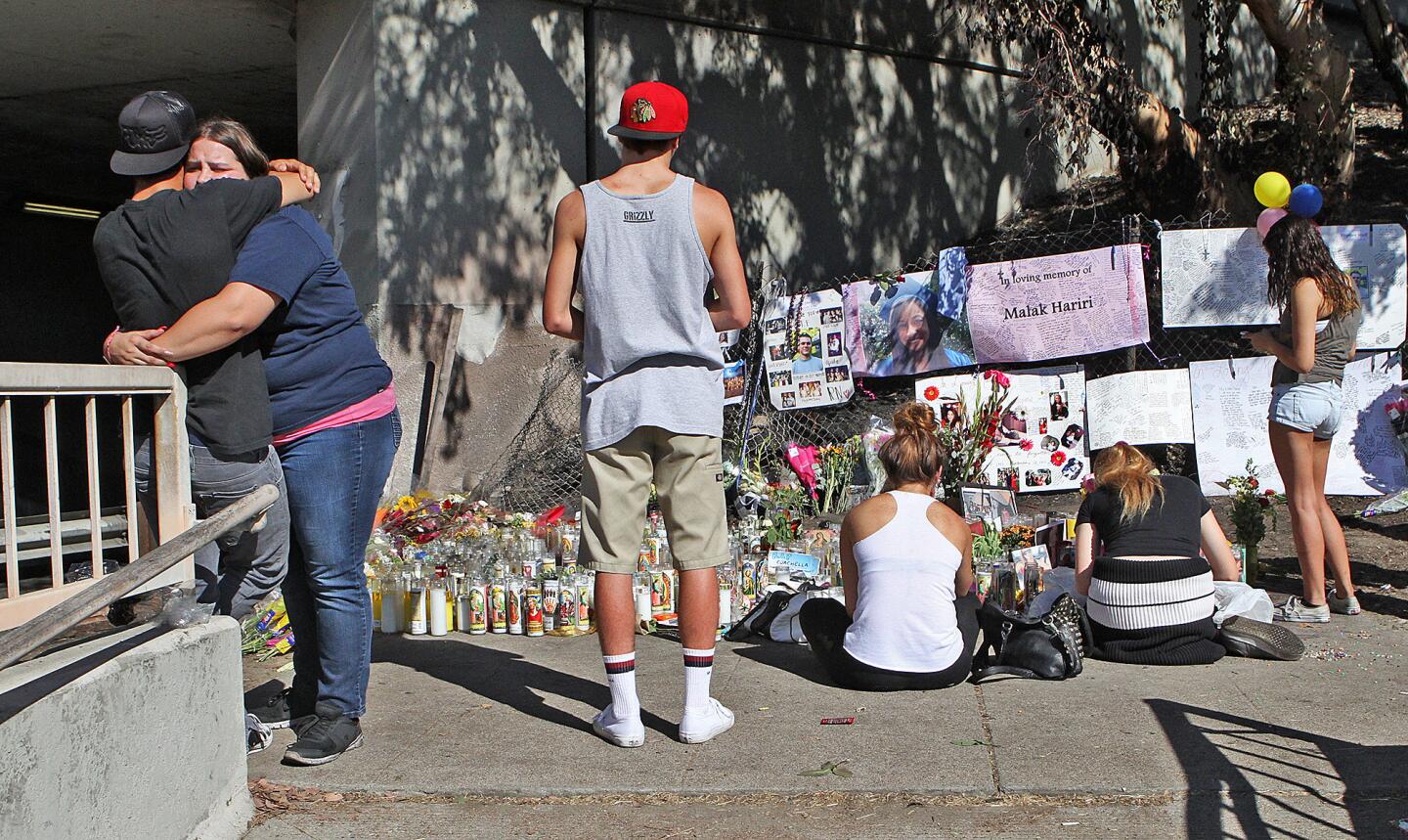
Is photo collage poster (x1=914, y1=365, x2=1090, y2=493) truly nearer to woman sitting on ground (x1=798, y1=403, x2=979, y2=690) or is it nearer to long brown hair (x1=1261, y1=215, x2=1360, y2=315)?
long brown hair (x1=1261, y1=215, x2=1360, y2=315)

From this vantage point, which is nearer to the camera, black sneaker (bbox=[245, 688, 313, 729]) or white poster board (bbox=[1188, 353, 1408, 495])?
black sneaker (bbox=[245, 688, 313, 729])

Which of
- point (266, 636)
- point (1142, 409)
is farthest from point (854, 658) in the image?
point (1142, 409)

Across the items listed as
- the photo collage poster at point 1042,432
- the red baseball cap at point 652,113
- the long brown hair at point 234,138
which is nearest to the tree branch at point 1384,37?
the photo collage poster at point 1042,432

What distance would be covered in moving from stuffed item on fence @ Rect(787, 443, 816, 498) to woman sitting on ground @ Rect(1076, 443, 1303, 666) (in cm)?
286

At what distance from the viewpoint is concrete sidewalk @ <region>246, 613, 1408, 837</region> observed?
3570 mm

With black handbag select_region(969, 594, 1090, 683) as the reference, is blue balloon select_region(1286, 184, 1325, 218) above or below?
above

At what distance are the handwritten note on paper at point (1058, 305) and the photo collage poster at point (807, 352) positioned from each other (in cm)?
89

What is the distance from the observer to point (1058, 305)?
7742 mm

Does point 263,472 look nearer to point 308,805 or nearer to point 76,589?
point 76,589

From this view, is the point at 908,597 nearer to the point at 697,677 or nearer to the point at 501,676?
the point at 697,677

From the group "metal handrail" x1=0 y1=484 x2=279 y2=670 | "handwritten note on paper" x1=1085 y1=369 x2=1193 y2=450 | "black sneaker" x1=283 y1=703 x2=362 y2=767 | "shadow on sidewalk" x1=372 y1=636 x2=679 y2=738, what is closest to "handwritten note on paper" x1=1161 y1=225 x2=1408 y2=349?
"handwritten note on paper" x1=1085 y1=369 x2=1193 y2=450

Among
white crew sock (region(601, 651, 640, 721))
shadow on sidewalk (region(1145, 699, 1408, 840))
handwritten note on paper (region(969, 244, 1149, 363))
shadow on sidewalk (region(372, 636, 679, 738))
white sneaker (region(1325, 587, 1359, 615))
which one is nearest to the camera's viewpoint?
shadow on sidewalk (region(1145, 699, 1408, 840))

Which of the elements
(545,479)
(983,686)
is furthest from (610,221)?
(545,479)

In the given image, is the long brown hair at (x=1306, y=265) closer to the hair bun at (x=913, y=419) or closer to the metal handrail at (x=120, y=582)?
the hair bun at (x=913, y=419)
